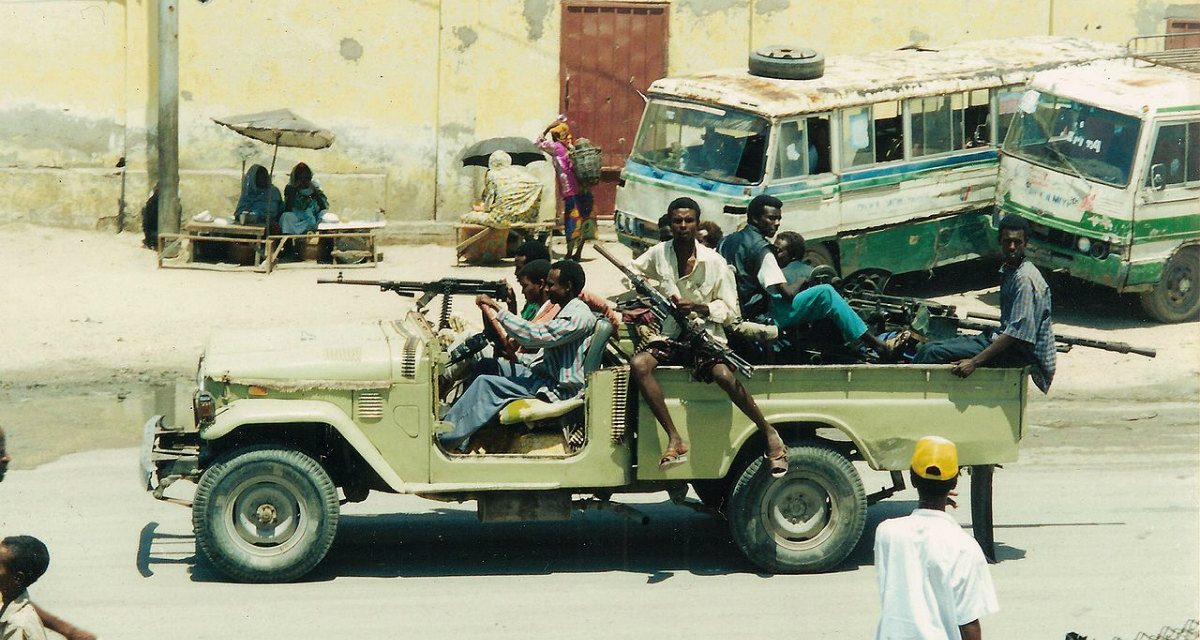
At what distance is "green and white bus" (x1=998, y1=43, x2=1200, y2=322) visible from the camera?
15297 mm

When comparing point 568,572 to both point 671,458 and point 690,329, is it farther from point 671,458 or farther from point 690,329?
point 690,329

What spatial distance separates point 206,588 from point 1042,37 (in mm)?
12472

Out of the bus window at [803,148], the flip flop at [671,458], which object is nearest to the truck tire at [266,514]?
the flip flop at [671,458]

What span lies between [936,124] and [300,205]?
6535 mm

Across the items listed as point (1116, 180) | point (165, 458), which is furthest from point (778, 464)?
point (1116, 180)

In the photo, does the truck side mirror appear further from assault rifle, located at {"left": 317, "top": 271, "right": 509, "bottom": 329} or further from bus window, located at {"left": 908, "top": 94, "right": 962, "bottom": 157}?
assault rifle, located at {"left": 317, "top": 271, "right": 509, "bottom": 329}

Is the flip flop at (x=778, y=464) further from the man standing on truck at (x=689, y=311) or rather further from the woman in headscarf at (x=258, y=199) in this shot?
the woman in headscarf at (x=258, y=199)

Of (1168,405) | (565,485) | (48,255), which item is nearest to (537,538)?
(565,485)

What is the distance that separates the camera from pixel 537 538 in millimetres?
10031

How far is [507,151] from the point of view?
1764 centimetres

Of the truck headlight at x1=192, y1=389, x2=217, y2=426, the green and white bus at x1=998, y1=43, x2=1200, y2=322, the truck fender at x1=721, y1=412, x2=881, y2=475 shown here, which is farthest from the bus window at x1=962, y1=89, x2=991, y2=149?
the truck headlight at x1=192, y1=389, x2=217, y2=426

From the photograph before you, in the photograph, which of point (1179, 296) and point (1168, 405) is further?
point (1179, 296)

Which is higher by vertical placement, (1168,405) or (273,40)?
(273,40)

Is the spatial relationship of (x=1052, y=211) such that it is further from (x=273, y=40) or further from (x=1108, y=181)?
(x=273, y=40)
